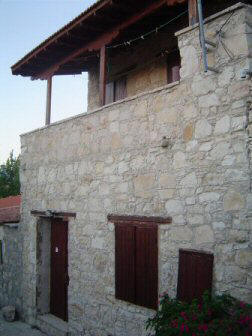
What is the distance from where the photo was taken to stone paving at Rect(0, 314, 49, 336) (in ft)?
24.1

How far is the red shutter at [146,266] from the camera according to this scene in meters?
5.16

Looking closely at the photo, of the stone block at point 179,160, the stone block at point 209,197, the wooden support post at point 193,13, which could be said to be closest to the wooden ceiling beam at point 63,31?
the wooden support post at point 193,13

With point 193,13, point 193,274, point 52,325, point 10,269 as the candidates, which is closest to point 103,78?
point 193,13

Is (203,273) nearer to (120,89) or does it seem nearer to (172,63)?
(172,63)

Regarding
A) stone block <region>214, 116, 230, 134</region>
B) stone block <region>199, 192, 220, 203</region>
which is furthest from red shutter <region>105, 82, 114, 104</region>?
stone block <region>199, 192, 220, 203</region>

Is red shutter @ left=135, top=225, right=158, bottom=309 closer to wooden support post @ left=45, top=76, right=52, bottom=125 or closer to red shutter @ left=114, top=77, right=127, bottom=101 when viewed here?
wooden support post @ left=45, top=76, right=52, bottom=125

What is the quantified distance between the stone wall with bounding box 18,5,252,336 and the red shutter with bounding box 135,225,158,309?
0.14 meters

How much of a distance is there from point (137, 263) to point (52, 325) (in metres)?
2.97

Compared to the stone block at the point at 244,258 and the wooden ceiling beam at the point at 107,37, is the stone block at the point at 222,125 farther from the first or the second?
the wooden ceiling beam at the point at 107,37

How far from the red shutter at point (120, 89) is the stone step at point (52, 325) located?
5.28 meters

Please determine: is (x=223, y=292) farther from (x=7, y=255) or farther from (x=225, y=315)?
(x=7, y=255)

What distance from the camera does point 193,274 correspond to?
4.55 meters

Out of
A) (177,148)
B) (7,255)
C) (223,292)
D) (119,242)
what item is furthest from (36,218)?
(223,292)

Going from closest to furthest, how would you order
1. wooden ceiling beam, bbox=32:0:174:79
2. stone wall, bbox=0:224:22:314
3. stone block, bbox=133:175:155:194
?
1. stone block, bbox=133:175:155:194
2. wooden ceiling beam, bbox=32:0:174:79
3. stone wall, bbox=0:224:22:314
